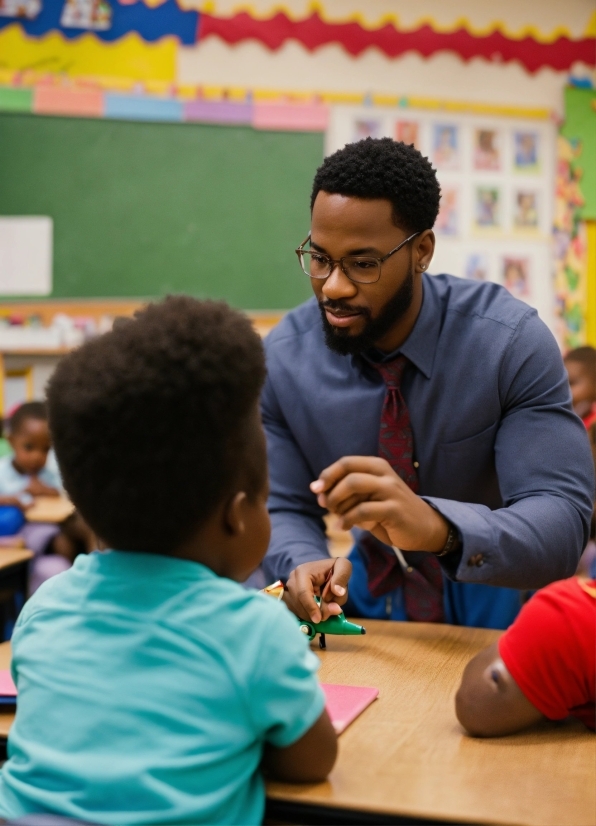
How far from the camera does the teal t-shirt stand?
967 millimetres

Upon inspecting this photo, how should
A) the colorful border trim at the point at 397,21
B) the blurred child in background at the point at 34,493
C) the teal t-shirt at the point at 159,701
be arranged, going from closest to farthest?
the teal t-shirt at the point at 159,701
the blurred child in background at the point at 34,493
the colorful border trim at the point at 397,21

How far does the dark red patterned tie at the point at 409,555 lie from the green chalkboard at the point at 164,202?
323 centimetres

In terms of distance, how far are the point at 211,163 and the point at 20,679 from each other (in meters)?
4.42

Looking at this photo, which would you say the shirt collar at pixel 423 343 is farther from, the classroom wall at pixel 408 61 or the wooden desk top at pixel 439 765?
the classroom wall at pixel 408 61

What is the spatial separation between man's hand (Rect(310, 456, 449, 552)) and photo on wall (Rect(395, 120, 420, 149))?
4.31 metres

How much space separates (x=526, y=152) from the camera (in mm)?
5500

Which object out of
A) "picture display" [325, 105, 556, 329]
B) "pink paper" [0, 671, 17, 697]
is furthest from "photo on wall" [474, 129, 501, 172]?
"pink paper" [0, 671, 17, 697]

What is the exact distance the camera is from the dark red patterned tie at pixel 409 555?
1977mm

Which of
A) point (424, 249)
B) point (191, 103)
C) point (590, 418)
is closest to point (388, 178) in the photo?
point (424, 249)

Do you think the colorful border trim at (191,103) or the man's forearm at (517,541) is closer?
the man's forearm at (517,541)

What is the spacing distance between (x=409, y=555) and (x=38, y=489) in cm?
293

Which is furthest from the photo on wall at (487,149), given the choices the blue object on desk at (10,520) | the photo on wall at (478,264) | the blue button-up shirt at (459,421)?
the blue button-up shirt at (459,421)

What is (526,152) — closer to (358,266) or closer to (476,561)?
(358,266)

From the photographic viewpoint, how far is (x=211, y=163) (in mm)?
5199
